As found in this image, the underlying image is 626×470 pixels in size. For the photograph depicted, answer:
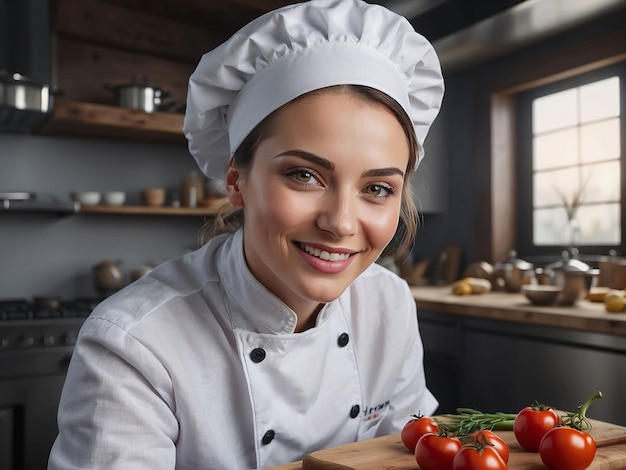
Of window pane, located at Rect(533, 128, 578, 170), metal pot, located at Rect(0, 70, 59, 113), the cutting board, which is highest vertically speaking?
metal pot, located at Rect(0, 70, 59, 113)

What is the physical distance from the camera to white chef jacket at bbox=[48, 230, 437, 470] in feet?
3.17

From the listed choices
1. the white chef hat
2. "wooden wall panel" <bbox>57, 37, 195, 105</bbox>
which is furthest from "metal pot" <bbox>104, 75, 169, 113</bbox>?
the white chef hat

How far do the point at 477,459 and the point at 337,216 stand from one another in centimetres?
40

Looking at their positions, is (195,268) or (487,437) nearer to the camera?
(487,437)

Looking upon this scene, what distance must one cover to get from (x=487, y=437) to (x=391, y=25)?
2.28 ft

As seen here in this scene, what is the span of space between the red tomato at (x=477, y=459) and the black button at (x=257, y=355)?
44 cm

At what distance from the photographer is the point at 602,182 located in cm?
301

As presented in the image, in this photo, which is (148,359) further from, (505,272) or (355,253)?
(505,272)

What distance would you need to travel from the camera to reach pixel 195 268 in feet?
4.08

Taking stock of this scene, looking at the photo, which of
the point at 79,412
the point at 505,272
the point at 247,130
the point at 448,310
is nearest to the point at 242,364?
the point at 79,412

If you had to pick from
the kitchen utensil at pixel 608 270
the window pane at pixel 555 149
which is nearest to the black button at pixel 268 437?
the kitchen utensil at pixel 608 270

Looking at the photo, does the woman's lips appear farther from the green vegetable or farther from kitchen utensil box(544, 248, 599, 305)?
kitchen utensil box(544, 248, 599, 305)

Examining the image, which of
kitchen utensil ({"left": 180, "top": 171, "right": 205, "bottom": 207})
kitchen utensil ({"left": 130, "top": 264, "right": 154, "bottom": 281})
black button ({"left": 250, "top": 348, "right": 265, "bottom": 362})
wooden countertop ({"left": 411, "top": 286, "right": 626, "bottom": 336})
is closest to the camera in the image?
black button ({"left": 250, "top": 348, "right": 265, "bottom": 362})

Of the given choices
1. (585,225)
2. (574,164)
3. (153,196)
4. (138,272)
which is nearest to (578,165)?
(574,164)
